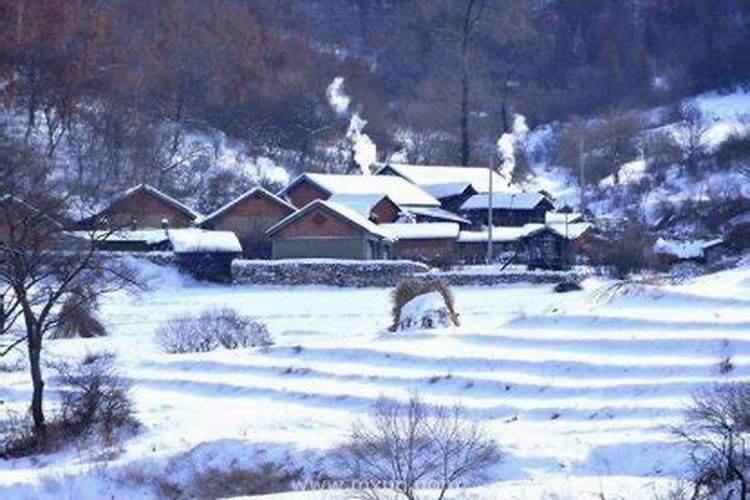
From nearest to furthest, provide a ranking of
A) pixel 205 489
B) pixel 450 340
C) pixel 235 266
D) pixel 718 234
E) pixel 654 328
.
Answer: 1. pixel 205 489
2. pixel 654 328
3. pixel 450 340
4. pixel 235 266
5. pixel 718 234

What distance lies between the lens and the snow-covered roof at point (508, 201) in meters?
64.1

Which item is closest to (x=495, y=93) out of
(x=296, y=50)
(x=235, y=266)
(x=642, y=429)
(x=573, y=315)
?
(x=296, y=50)

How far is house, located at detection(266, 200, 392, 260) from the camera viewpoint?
47.7 metres

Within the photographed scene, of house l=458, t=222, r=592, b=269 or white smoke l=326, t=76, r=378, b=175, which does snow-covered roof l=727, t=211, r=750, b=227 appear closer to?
house l=458, t=222, r=592, b=269

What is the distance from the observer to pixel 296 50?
79.8 metres

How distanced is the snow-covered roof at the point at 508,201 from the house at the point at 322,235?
17098mm

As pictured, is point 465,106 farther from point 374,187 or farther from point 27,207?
point 27,207

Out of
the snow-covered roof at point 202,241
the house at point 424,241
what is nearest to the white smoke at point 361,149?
the house at point 424,241

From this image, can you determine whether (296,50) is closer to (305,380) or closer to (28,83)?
(28,83)

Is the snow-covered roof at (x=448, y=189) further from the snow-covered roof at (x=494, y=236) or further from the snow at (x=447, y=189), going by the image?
the snow-covered roof at (x=494, y=236)

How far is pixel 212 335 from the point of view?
24.6 metres

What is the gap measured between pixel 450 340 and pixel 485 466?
775 cm

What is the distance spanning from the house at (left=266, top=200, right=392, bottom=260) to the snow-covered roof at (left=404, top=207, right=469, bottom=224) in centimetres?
963

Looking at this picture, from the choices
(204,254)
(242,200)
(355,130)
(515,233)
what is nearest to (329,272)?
(204,254)
